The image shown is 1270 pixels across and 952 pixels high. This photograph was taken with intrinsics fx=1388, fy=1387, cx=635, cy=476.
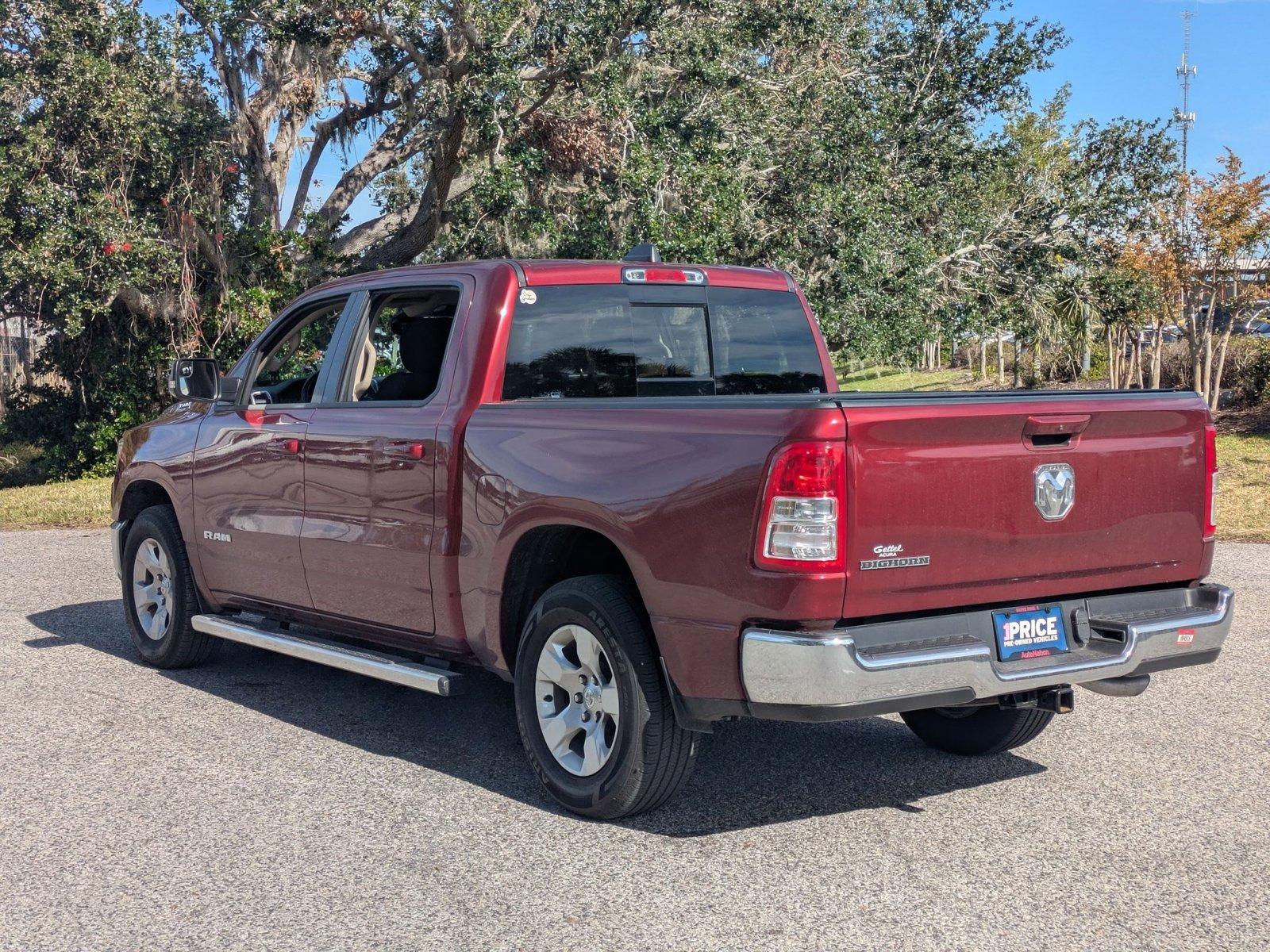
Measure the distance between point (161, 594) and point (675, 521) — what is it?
163 inches

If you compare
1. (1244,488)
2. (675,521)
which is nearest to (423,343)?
(675,521)

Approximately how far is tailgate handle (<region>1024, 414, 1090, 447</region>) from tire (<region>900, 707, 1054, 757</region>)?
4.55ft

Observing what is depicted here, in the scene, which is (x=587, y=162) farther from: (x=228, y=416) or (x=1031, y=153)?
(x=1031, y=153)

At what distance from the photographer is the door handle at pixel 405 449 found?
222 inches

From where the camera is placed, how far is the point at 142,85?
1730 cm

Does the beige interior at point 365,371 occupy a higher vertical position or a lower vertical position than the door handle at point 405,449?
higher

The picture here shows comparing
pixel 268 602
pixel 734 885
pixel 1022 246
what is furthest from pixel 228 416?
pixel 1022 246

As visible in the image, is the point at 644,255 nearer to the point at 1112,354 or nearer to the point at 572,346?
the point at 572,346

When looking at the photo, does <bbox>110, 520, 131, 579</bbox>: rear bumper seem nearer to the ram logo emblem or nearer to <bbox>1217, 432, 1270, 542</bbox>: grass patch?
the ram logo emblem

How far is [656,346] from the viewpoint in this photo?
6.05 meters

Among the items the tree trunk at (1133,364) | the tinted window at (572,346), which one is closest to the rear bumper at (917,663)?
the tinted window at (572,346)

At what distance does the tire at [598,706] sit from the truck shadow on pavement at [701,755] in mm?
194

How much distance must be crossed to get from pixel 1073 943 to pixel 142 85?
54.1ft

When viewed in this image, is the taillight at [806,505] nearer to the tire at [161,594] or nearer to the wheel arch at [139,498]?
the tire at [161,594]
